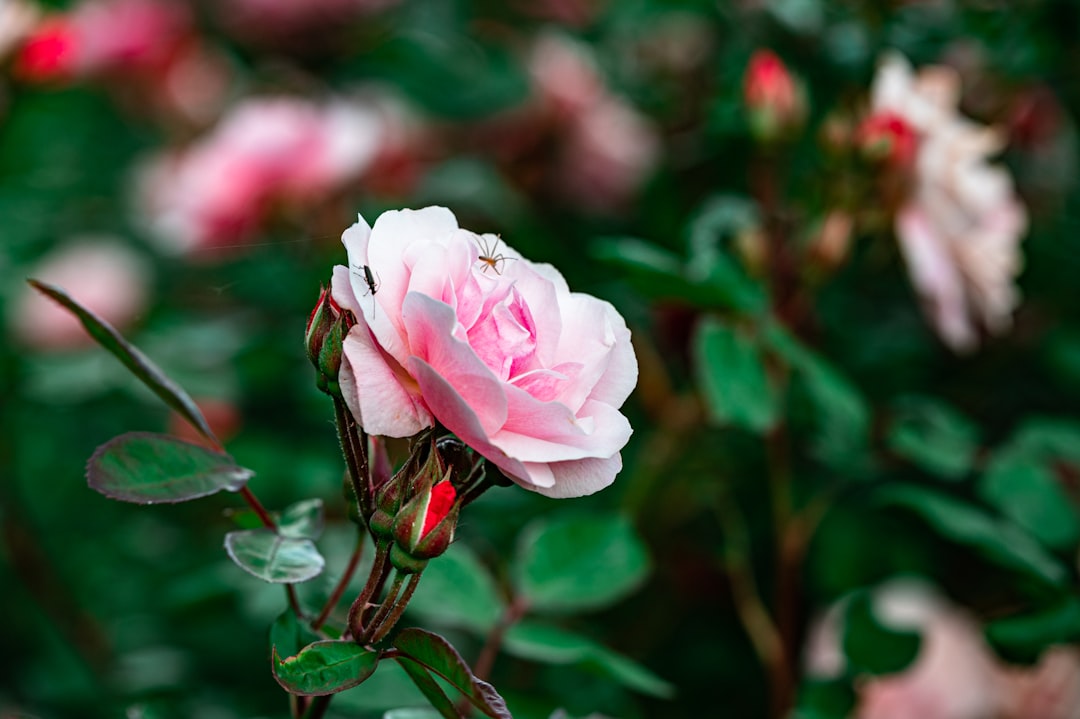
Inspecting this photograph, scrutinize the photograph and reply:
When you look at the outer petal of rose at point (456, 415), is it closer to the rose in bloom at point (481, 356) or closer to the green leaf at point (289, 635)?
the rose in bloom at point (481, 356)

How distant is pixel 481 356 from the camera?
43 centimetres

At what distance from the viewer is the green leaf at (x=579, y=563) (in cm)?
69

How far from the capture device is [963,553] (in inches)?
43.1

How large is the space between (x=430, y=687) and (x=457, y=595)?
0.22 metres

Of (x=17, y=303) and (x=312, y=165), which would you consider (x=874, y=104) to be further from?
(x=17, y=303)

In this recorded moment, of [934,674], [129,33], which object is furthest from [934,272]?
[129,33]

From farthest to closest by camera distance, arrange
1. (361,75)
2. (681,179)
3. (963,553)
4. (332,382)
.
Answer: (361,75), (681,179), (963,553), (332,382)

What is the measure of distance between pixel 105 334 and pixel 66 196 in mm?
1292

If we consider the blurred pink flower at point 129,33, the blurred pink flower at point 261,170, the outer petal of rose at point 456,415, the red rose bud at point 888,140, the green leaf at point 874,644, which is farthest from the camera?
the blurred pink flower at point 129,33

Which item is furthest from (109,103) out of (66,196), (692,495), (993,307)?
(993,307)

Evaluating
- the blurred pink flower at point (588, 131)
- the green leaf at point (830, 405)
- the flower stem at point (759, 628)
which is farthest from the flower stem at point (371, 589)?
the blurred pink flower at point (588, 131)

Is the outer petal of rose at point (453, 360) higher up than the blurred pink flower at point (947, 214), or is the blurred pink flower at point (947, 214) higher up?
the outer petal of rose at point (453, 360)

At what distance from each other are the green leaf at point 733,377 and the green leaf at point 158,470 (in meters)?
0.39

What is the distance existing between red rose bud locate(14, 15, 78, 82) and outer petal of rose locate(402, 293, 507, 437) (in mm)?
916
